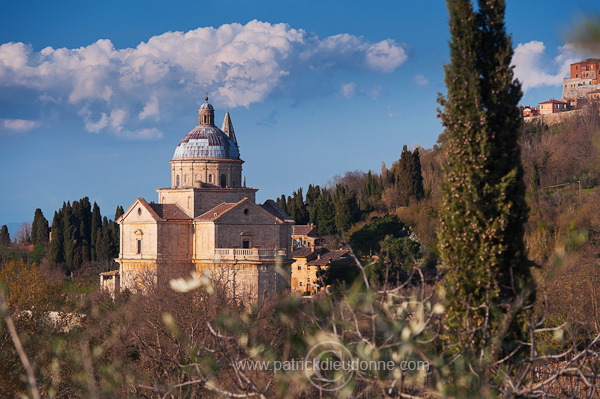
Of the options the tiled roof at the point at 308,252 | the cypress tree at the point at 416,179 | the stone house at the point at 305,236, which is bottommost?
the tiled roof at the point at 308,252

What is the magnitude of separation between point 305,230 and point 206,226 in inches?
742

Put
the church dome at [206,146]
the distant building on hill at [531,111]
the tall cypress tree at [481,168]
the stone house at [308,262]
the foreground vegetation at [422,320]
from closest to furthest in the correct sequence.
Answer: the foreground vegetation at [422,320] → the tall cypress tree at [481,168] → the church dome at [206,146] → the stone house at [308,262] → the distant building on hill at [531,111]

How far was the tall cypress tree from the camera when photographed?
9391 millimetres

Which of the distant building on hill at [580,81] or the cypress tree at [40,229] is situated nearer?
the cypress tree at [40,229]

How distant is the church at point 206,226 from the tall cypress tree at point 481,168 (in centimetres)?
2206

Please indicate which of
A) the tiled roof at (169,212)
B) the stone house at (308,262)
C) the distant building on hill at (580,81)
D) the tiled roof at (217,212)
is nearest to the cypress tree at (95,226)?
the stone house at (308,262)

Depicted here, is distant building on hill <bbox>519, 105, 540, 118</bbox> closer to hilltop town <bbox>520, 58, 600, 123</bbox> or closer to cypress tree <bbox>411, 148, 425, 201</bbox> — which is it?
hilltop town <bbox>520, 58, 600, 123</bbox>

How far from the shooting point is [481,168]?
31.4 ft

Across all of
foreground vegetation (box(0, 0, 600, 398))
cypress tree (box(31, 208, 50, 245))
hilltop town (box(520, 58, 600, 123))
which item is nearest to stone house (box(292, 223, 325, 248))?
cypress tree (box(31, 208, 50, 245))

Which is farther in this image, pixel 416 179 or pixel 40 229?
pixel 40 229

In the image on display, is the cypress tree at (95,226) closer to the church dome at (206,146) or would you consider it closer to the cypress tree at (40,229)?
the cypress tree at (40,229)

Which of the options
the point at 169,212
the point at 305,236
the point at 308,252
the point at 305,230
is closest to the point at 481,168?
the point at 169,212

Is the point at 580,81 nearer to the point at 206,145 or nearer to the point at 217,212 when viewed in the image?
the point at 206,145

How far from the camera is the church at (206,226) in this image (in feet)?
106
